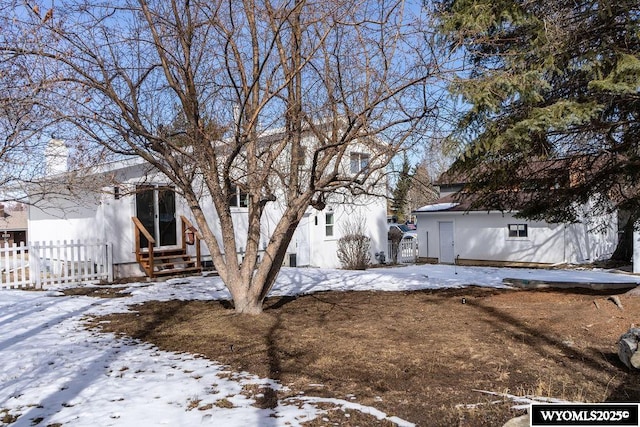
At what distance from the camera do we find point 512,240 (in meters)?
22.4

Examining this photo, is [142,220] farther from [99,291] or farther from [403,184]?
[403,184]

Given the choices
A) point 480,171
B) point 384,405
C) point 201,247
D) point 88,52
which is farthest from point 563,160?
point 201,247

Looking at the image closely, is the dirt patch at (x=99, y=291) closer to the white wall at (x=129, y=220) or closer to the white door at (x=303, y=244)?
the white wall at (x=129, y=220)

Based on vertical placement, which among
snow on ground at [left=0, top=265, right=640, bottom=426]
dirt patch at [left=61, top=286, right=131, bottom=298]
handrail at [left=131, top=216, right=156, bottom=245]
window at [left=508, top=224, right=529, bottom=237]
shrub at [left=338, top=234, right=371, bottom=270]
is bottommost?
snow on ground at [left=0, top=265, right=640, bottom=426]

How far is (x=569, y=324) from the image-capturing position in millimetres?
6543

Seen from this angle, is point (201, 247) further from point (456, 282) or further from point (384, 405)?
point (384, 405)

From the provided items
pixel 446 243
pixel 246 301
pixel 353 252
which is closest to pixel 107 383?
pixel 246 301

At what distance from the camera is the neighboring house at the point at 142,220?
12.0 metres

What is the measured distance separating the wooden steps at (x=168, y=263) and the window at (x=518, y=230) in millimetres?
14905

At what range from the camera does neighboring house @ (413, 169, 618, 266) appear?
70.3 feet

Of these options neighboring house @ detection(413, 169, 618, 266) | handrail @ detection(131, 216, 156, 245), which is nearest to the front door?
handrail @ detection(131, 216, 156, 245)

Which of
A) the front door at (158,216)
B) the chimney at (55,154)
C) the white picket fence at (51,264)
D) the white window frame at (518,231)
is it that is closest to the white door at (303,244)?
the front door at (158,216)

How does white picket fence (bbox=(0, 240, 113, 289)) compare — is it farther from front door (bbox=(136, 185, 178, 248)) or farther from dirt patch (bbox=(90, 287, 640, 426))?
dirt patch (bbox=(90, 287, 640, 426))

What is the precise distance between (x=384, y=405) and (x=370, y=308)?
4325mm
